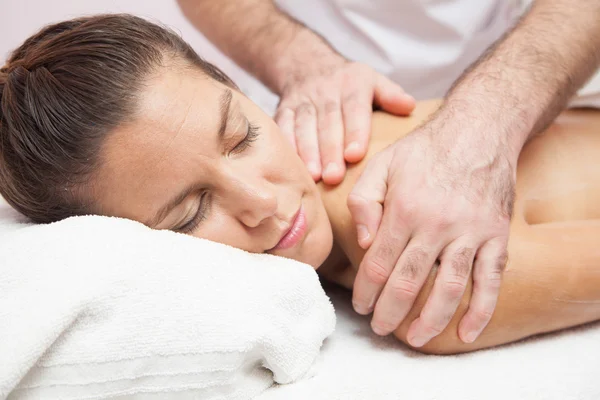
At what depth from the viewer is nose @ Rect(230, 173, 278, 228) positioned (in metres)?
0.86

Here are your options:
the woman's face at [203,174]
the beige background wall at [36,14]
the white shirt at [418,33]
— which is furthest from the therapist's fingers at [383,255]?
the beige background wall at [36,14]

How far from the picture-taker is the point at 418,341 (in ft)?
2.88

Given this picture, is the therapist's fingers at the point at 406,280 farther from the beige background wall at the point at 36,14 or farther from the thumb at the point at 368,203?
the beige background wall at the point at 36,14

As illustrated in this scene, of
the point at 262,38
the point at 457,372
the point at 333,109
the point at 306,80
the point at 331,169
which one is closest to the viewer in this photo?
the point at 457,372

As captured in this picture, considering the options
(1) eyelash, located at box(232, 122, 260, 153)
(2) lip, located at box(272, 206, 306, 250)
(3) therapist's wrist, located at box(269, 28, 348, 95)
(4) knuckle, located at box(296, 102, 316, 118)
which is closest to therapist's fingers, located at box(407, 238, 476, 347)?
(2) lip, located at box(272, 206, 306, 250)

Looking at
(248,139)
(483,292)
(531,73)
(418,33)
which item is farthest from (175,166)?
(418,33)

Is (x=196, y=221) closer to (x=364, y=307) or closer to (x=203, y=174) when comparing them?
(x=203, y=174)

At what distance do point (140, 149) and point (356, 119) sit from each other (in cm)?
44

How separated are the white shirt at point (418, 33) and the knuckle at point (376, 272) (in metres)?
0.77

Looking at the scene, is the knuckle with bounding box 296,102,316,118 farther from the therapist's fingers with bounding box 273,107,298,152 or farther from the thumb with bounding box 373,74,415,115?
the thumb with bounding box 373,74,415,115

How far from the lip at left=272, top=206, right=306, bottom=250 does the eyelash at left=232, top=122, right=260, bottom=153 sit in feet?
0.44

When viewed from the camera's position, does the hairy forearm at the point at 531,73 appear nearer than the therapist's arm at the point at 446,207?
No

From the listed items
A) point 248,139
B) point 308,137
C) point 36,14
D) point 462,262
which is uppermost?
point 36,14

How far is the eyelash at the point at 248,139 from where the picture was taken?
92cm
